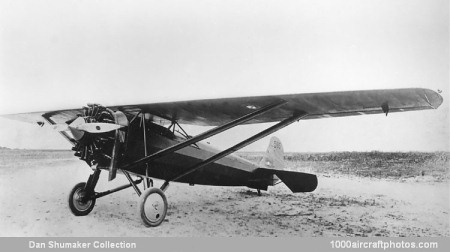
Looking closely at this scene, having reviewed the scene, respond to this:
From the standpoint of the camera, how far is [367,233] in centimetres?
504

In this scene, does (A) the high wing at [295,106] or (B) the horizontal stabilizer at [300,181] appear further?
(B) the horizontal stabilizer at [300,181]

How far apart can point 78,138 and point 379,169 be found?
14.9 metres

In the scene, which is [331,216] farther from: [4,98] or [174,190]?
[4,98]

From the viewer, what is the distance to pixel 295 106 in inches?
205

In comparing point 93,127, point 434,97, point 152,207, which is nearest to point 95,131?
point 93,127

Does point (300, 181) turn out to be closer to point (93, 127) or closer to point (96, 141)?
point (96, 141)

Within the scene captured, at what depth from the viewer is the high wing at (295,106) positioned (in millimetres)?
4418

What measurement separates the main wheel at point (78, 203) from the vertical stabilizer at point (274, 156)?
4427 millimetres

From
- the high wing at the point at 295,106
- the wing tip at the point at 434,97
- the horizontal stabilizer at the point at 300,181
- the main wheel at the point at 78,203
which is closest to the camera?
the wing tip at the point at 434,97

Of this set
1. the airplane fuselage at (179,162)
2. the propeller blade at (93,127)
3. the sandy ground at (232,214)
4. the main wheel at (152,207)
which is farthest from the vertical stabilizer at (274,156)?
the propeller blade at (93,127)

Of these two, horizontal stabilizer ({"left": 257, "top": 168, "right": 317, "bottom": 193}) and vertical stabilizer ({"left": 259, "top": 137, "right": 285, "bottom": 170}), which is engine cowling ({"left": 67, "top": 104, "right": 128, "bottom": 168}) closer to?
horizontal stabilizer ({"left": 257, "top": 168, "right": 317, "bottom": 193})

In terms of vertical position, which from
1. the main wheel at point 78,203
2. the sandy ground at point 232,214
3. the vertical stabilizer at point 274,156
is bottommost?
the sandy ground at point 232,214

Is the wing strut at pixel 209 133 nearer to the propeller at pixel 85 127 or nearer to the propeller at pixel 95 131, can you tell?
the propeller at pixel 95 131

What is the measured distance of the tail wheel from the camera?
484 centimetres
